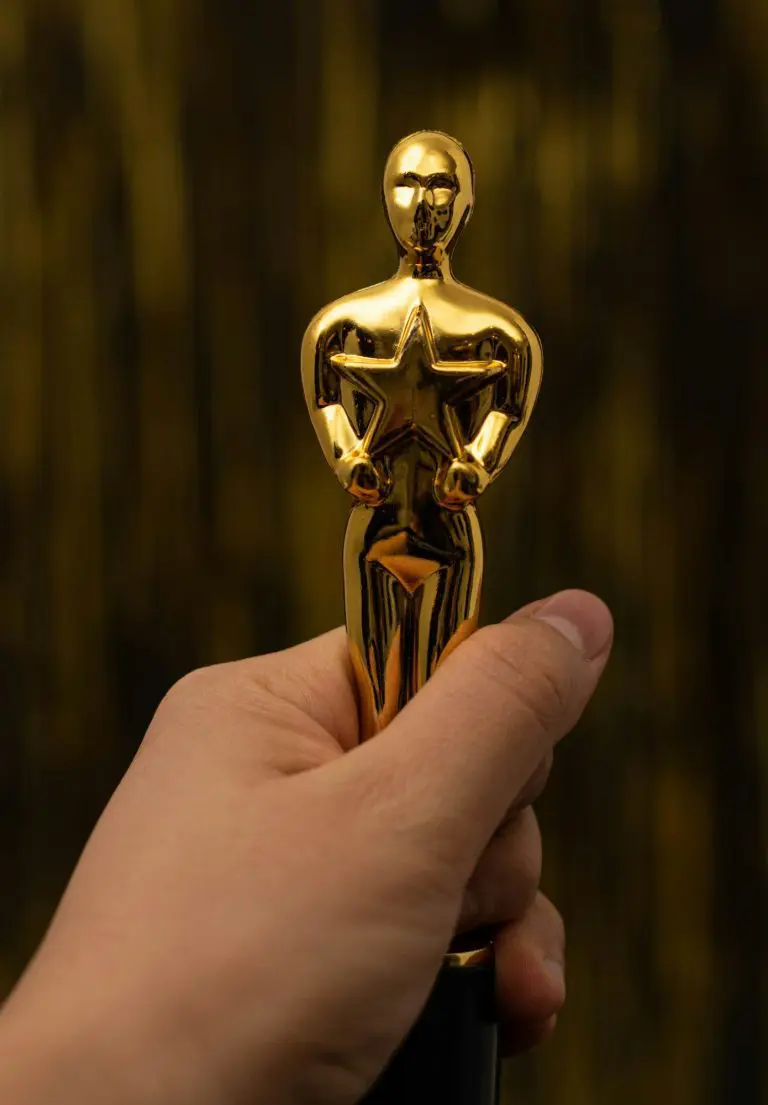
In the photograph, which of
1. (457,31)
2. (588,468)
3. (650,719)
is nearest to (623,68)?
(457,31)

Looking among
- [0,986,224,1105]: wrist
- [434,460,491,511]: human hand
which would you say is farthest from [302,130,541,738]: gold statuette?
[0,986,224,1105]: wrist

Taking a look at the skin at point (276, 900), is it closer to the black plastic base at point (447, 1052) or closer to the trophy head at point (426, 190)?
the black plastic base at point (447, 1052)

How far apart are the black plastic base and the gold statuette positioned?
79 millimetres

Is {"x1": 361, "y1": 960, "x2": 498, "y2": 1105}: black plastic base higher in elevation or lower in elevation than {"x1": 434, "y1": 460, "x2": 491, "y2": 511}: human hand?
lower

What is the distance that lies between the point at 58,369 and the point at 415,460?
0.31m

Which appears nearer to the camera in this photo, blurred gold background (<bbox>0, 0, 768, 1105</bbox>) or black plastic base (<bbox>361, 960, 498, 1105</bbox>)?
black plastic base (<bbox>361, 960, 498, 1105</bbox>)

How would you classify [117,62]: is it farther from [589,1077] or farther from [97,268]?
[589,1077]

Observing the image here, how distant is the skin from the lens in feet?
0.89

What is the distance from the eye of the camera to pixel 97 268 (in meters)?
0.57

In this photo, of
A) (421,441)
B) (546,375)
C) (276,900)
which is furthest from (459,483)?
(546,375)

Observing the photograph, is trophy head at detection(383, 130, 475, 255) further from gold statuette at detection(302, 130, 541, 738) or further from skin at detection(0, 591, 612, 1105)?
skin at detection(0, 591, 612, 1105)

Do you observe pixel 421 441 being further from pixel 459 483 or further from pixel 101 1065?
pixel 101 1065

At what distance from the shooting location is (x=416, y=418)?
319mm

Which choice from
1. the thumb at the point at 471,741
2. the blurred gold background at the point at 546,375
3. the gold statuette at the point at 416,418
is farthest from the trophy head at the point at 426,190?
the blurred gold background at the point at 546,375
